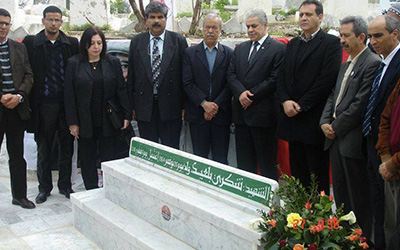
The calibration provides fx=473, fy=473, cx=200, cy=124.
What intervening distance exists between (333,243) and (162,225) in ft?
4.98

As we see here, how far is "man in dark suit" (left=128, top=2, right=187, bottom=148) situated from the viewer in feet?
16.7

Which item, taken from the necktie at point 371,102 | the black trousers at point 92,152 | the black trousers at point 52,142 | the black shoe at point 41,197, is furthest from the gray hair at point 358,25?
the black shoe at point 41,197

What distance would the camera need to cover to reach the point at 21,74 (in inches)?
193

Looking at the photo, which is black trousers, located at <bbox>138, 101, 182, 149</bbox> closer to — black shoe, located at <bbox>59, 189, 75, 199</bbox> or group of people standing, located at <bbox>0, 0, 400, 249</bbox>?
group of people standing, located at <bbox>0, 0, 400, 249</bbox>

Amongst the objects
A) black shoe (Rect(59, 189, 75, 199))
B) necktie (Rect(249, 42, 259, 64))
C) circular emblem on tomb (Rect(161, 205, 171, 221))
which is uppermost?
necktie (Rect(249, 42, 259, 64))

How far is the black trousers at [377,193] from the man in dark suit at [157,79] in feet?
7.39

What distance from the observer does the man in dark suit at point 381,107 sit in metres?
3.40

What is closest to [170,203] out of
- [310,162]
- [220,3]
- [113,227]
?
[113,227]

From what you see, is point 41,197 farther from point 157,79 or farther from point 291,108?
point 291,108

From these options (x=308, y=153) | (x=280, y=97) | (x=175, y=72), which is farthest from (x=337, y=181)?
(x=175, y=72)

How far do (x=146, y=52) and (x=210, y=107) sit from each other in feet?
3.18

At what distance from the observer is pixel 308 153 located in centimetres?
435

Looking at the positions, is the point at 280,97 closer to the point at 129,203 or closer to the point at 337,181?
the point at 337,181

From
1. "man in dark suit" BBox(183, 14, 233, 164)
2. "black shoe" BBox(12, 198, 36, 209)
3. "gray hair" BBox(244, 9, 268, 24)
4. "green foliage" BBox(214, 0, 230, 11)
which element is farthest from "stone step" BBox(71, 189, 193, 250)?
"green foliage" BBox(214, 0, 230, 11)
